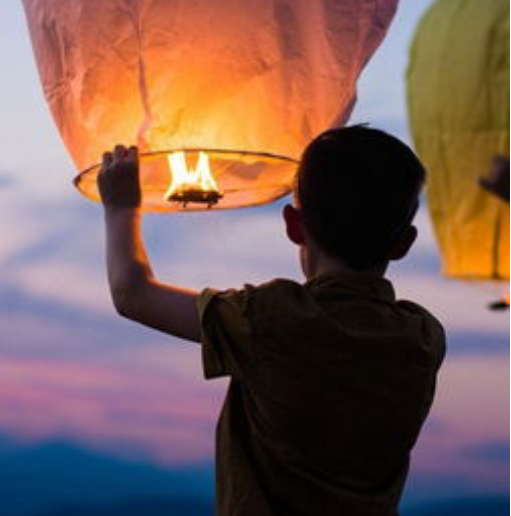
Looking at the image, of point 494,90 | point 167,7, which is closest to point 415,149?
point 494,90

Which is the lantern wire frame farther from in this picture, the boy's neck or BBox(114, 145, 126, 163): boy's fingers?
the boy's neck

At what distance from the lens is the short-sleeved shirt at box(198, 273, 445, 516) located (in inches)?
45.9

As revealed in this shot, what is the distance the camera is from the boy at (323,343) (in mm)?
1168

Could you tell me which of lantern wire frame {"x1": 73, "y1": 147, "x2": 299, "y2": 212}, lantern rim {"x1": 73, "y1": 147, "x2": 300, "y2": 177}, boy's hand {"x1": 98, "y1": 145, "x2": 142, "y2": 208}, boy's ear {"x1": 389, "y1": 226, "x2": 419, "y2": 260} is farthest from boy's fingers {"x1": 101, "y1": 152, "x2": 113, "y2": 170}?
boy's ear {"x1": 389, "y1": 226, "x2": 419, "y2": 260}

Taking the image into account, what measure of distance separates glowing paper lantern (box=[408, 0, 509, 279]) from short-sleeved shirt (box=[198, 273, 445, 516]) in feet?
0.52

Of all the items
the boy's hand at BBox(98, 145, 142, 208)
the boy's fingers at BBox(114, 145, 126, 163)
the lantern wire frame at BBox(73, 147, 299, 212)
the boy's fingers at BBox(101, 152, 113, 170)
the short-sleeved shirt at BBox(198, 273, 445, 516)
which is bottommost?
the short-sleeved shirt at BBox(198, 273, 445, 516)

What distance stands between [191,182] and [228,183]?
21cm

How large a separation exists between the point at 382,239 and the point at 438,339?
0.54 feet

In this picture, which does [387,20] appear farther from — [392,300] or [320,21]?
[392,300]

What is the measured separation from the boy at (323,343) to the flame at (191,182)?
242 millimetres

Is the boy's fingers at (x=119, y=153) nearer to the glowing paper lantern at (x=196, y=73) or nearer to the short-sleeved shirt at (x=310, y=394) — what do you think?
the glowing paper lantern at (x=196, y=73)

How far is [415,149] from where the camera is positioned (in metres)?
1.35

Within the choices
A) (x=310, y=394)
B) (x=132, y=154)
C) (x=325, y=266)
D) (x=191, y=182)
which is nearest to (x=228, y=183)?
(x=191, y=182)

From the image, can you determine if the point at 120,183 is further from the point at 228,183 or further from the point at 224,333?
the point at 228,183
